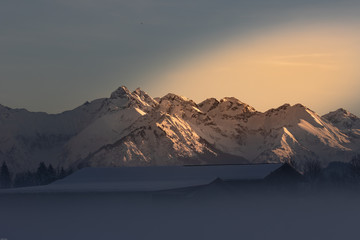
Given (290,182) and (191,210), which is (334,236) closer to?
(191,210)

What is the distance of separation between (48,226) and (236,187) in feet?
149

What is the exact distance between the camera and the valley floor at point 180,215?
87250 millimetres

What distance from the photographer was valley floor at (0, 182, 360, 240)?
87.2 meters

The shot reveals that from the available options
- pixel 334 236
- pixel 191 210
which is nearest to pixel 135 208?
pixel 191 210

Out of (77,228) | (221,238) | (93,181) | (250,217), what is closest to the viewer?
(221,238)

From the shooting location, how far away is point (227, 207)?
392ft

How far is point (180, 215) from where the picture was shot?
105 m

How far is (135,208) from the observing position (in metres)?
110

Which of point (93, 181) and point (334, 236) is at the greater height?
point (93, 181)

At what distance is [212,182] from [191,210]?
50.8ft

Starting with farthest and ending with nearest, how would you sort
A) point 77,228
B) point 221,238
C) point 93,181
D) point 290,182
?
point 93,181 < point 290,182 < point 77,228 < point 221,238

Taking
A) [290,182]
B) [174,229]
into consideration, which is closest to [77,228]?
[174,229]

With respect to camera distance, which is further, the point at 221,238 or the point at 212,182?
the point at 212,182

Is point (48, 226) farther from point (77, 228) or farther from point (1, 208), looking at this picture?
point (1, 208)
